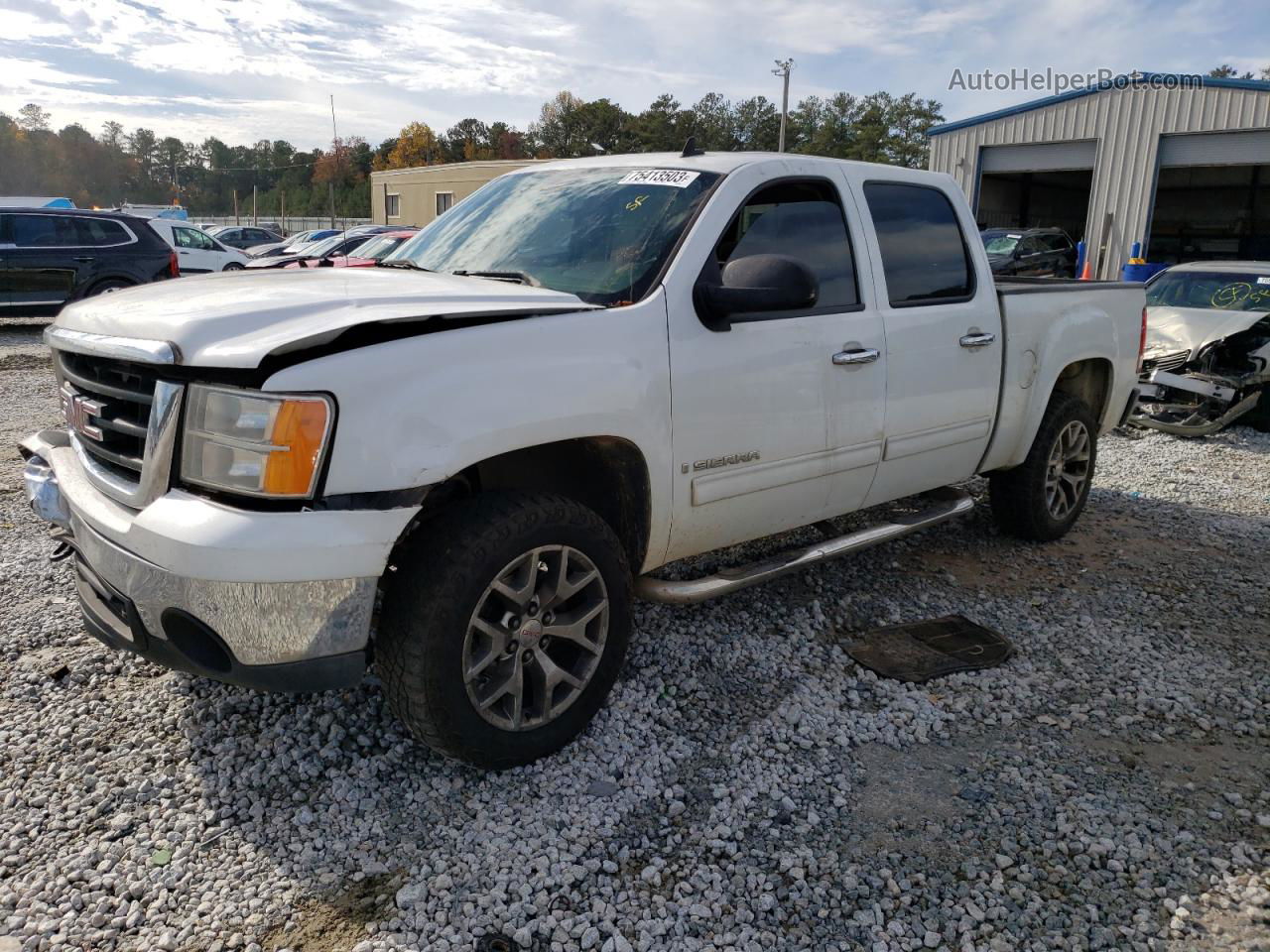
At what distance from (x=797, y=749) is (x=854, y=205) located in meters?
2.26

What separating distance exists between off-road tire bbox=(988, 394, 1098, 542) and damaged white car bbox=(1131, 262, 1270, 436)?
3.59 m

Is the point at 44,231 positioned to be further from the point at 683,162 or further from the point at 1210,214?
the point at 1210,214

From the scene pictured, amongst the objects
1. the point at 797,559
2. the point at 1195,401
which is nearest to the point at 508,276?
the point at 797,559

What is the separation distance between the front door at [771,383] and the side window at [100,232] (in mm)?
13114

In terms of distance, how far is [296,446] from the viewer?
2.43 metres

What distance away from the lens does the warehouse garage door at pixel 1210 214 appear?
2905cm

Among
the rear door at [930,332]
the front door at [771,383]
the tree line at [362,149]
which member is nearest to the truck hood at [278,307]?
the front door at [771,383]

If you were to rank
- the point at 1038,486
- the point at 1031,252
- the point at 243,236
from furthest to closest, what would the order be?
1. the point at 243,236
2. the point at 1031,252
3. the point at 1038,486

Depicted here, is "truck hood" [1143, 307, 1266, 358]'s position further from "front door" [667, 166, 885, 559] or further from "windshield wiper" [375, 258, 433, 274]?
"windshield wiper" [375, 258, 433, 274]

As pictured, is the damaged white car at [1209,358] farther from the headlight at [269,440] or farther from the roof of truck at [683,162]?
the headlight at [269,440]

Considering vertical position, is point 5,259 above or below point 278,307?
below

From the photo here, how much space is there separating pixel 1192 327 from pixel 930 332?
22.2ft

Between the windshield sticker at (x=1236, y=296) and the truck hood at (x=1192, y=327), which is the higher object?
the windshield sticker at (x=1236, y=296)

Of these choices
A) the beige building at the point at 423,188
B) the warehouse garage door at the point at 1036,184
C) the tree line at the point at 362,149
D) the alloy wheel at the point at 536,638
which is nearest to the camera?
the alloy wheel at the point at 536,638
